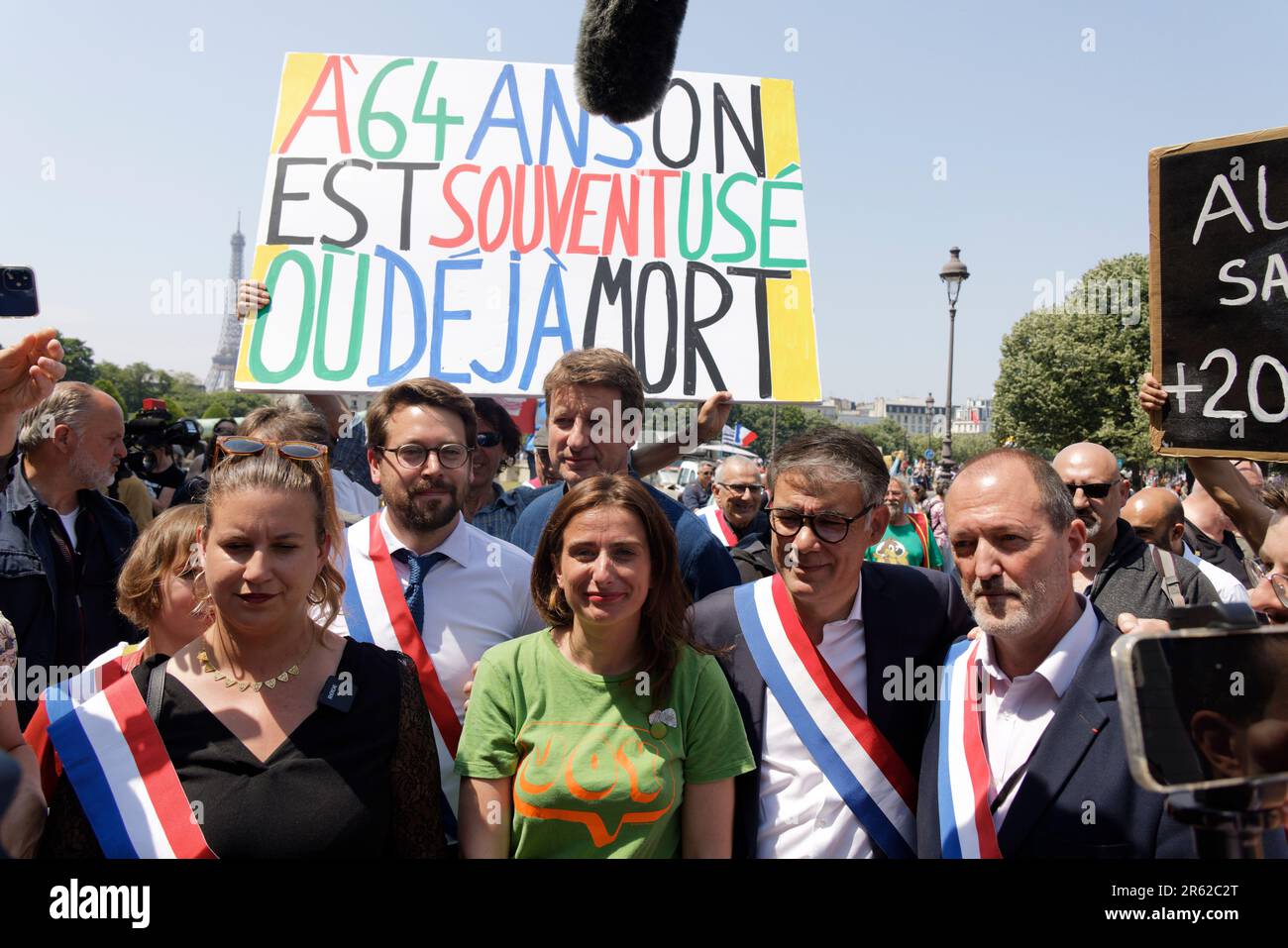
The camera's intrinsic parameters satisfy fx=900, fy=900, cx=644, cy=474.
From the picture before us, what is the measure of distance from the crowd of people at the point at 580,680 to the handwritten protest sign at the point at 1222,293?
0.49 feet

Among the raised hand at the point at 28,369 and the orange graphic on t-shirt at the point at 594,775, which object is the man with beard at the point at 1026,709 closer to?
the orange graphic on t-shirt at the point at 594,775

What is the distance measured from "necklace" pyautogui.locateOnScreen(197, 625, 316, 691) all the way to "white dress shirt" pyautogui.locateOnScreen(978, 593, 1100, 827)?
1.61 metres

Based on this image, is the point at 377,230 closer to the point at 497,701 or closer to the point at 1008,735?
the point at 497,701

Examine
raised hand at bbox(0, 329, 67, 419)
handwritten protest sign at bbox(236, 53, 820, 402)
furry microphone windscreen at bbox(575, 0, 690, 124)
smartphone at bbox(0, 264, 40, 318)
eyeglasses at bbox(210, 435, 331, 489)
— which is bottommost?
eyeglasses at bbox(210, 435, 331, 489)

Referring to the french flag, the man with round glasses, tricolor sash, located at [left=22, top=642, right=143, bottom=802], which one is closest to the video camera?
tricolor sash, located at [left=22, top=642, right=143, bottom=802]

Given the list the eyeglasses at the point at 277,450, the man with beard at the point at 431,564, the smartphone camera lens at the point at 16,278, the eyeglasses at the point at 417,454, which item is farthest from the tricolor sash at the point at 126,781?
the smartphone camera lens at the point at 16,278

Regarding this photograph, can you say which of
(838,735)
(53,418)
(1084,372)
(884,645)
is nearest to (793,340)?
(884,645)

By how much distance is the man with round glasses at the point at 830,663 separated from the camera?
2.29m

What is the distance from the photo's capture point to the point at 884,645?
8.07 ft

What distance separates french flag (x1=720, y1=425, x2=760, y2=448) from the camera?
19.4m

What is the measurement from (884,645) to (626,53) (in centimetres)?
167

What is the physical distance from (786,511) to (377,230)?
259 centimetres

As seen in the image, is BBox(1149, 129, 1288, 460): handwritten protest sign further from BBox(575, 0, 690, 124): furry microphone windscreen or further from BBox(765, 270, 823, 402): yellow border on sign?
BBox(575, 0, 690, 124): furry microphone windscreen
